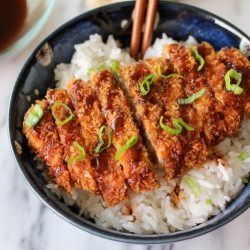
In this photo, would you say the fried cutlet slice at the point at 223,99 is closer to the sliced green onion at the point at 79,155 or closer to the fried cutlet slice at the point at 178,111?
the fried cutlet slice at the point at 178,111

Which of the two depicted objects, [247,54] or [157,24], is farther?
[157,24]

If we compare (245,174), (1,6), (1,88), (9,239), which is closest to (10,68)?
(1,88)

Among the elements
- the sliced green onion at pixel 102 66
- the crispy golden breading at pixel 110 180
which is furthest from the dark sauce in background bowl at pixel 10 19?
the crispy golden breading at pixel 110 180

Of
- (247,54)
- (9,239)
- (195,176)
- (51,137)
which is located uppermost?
(247,54)

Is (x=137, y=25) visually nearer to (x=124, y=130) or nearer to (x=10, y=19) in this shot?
(x=124, y=130)

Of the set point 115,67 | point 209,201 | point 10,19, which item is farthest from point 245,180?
point 10,19

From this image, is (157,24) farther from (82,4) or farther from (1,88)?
(1,88)

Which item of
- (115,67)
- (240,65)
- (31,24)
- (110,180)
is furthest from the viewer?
(31,24)

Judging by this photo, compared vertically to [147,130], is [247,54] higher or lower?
higher
